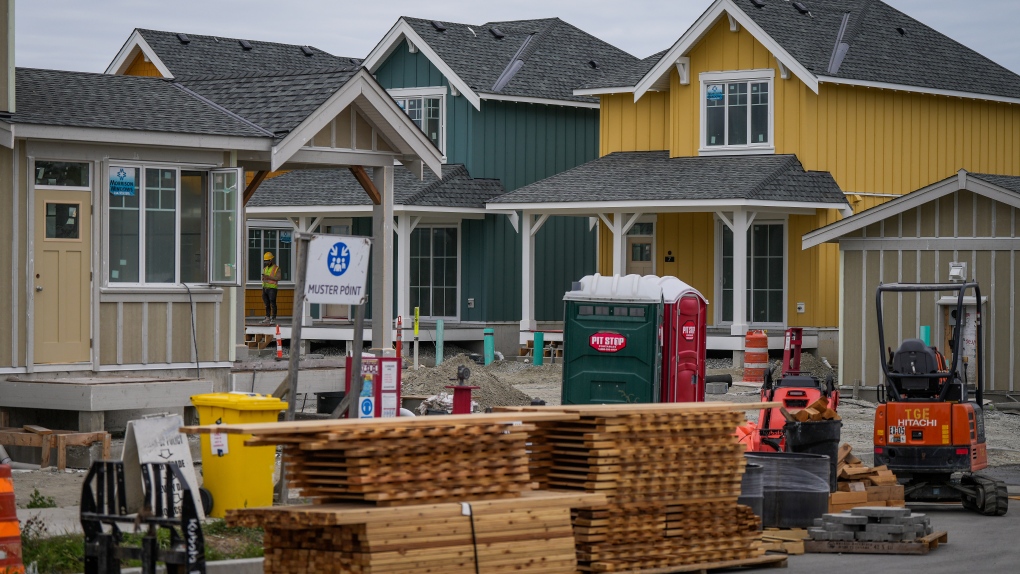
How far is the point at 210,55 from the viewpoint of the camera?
3959cm

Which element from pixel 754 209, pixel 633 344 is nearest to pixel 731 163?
pixel 754 209

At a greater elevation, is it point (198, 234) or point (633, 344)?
point (198, 234)

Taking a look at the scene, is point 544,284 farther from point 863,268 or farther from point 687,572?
point 687,572

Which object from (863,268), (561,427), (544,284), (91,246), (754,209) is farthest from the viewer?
(544,284)

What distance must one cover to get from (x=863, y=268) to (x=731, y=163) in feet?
23.0

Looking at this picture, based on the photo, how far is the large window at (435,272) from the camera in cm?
3616

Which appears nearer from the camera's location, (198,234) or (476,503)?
(476,503)

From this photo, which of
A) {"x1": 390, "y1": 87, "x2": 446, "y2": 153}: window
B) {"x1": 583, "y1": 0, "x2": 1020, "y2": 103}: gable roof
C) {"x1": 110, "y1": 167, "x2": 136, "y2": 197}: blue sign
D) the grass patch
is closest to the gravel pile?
{"x1": 110, "y1": 167, "x2": 136, "y2": 197}: blue sign

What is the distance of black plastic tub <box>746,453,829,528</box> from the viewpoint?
526 inches

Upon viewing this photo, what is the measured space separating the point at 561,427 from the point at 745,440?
4.33m

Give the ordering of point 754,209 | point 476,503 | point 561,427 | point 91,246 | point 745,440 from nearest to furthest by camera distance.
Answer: point 476,503 < point 561,427 < point 745,440 < point 91,246 < point 754,209

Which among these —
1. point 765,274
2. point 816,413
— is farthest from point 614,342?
point 765,274

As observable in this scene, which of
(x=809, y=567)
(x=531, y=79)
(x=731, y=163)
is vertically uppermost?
(x=531, y=79)

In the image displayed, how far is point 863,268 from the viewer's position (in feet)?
84.7
